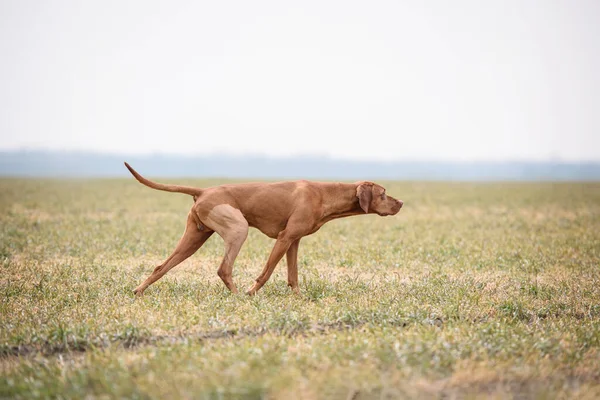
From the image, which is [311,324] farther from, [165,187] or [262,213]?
[165,187]

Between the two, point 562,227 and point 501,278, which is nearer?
point 501,278

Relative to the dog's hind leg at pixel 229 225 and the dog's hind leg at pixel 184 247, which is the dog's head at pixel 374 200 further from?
the dog's hind leg at pixel 184 247

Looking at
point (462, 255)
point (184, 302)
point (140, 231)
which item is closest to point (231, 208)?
point (184, 302)

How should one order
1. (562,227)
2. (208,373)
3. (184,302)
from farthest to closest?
(562,227) → (184,302) → (208,373)

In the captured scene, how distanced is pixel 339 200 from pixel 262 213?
1.12 meters

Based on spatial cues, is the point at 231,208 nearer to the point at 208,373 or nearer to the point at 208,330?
the point at 208,330

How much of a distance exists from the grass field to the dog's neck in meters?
1.15

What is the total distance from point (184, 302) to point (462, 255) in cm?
733

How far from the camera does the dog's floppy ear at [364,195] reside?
9492 mm

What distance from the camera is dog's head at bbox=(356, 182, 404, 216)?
9.51m

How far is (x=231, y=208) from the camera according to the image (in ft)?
29.8

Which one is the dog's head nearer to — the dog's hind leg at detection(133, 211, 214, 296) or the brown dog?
the brown dog

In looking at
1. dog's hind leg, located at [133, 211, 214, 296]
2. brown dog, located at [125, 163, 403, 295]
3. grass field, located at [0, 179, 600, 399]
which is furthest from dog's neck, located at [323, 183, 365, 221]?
dog's hind leg, located at [133, 211, 214, 296]

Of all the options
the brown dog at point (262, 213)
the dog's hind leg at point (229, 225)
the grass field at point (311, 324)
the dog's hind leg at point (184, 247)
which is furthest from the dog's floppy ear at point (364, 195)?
the dog's hind leg at point (184, 247)
